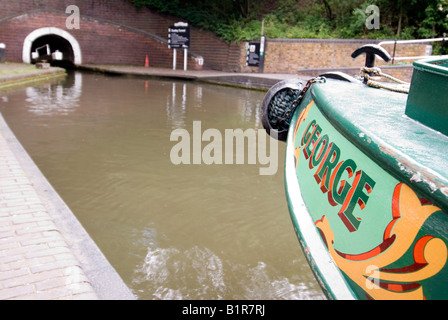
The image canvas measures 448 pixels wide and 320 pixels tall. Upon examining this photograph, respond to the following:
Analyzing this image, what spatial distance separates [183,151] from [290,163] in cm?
302

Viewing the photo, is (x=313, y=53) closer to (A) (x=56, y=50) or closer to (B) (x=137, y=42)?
(B) (x=137, y=42)

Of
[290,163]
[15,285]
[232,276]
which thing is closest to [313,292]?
[232,276]

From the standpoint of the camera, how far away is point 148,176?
4566 mm

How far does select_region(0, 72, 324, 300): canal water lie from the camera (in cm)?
271

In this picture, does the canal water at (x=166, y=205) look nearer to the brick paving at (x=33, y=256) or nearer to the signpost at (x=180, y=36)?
the brick paving at (x=33, y=256)

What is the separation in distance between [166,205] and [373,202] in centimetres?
256

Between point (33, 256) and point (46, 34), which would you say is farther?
point (46, 34)

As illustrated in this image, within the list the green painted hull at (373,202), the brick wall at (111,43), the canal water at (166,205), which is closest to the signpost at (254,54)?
the brick wall at (111,43)

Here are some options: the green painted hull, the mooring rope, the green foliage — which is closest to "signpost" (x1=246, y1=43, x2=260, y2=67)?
the green foliage

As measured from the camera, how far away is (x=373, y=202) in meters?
1.54

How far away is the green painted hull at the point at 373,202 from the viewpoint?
1248 mm

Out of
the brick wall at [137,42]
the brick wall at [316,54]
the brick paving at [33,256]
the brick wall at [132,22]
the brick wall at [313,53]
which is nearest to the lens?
the brick paving at [33,256]

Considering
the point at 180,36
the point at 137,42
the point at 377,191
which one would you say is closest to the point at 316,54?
the point at 180,36

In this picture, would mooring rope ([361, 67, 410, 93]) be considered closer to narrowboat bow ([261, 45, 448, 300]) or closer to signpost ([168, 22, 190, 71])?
narrowboat bow ([261, 45, 448, 300])
